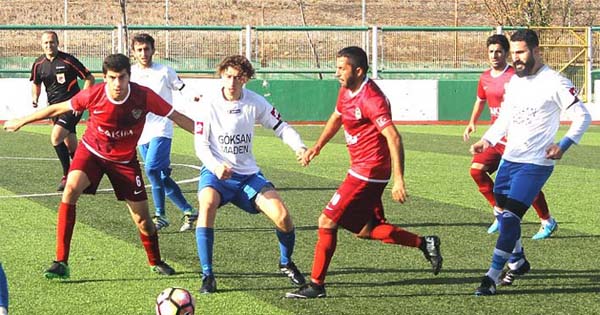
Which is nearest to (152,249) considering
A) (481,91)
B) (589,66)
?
(481,91)

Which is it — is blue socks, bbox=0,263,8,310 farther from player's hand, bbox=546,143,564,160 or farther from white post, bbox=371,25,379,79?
white post, bbox=371,25,379,79

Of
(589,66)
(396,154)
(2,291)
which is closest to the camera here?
(2,291)

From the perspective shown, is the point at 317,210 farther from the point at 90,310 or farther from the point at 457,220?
the point at 90,310

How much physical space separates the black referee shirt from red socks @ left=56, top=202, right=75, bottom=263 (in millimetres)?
7269

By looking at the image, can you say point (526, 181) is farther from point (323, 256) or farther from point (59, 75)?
point (59, 75)

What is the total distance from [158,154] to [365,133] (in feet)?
13.5

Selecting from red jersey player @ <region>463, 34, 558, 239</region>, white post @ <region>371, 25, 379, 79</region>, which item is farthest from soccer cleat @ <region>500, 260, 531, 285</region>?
white post @ <region>371, 25, 379, 79</region>

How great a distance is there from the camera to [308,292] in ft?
27.6

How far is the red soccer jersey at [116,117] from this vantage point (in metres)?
9.14

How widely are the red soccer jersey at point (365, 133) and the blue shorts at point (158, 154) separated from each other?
12.7 ft

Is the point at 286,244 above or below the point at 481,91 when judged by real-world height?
below

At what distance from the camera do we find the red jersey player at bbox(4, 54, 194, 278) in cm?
913

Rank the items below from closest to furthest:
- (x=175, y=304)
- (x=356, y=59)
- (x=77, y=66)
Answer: (x=175, y=304) → (x=356, y=59) → (x=77, y=66)

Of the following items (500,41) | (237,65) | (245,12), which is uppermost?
(245,12)
